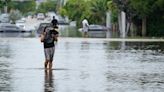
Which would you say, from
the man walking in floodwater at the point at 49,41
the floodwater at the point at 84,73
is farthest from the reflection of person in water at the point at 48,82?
the man walking in floodwater at the point at 49,41

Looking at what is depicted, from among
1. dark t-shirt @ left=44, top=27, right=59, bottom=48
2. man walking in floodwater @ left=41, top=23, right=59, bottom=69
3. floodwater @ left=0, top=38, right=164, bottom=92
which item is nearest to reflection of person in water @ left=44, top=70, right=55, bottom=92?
floodwater @ left=0, top=38, right=164, bottom=92

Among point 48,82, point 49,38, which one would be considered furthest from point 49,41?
point 48,82

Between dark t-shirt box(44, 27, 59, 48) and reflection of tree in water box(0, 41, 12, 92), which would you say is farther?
dark t-shirt box(44, 27, 59, 48)

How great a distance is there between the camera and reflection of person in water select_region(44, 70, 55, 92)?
1661cm

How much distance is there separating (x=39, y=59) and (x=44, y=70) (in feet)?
17.8

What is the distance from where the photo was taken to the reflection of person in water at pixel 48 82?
16.6 m

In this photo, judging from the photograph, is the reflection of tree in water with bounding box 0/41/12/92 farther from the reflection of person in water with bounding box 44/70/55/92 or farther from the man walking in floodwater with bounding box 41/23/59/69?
the man walking in floodwater with bounding box 41/23/59/69

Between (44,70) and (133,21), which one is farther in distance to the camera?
(133,21)

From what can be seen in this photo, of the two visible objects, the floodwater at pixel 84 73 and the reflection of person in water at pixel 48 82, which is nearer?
the reflection of person in water at pixel 48 82

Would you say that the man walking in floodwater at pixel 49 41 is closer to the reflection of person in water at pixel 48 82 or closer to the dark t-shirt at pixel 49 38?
the dark t-shirt at pixel 49 38

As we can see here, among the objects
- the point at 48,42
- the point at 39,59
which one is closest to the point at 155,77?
the point at 48,42

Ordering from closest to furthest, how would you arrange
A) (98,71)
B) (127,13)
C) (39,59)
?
1. (98,71)
2. (39,59)
3. (127,13)

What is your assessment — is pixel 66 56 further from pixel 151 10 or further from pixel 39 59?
pixel 151 10

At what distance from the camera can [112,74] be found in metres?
20.7
